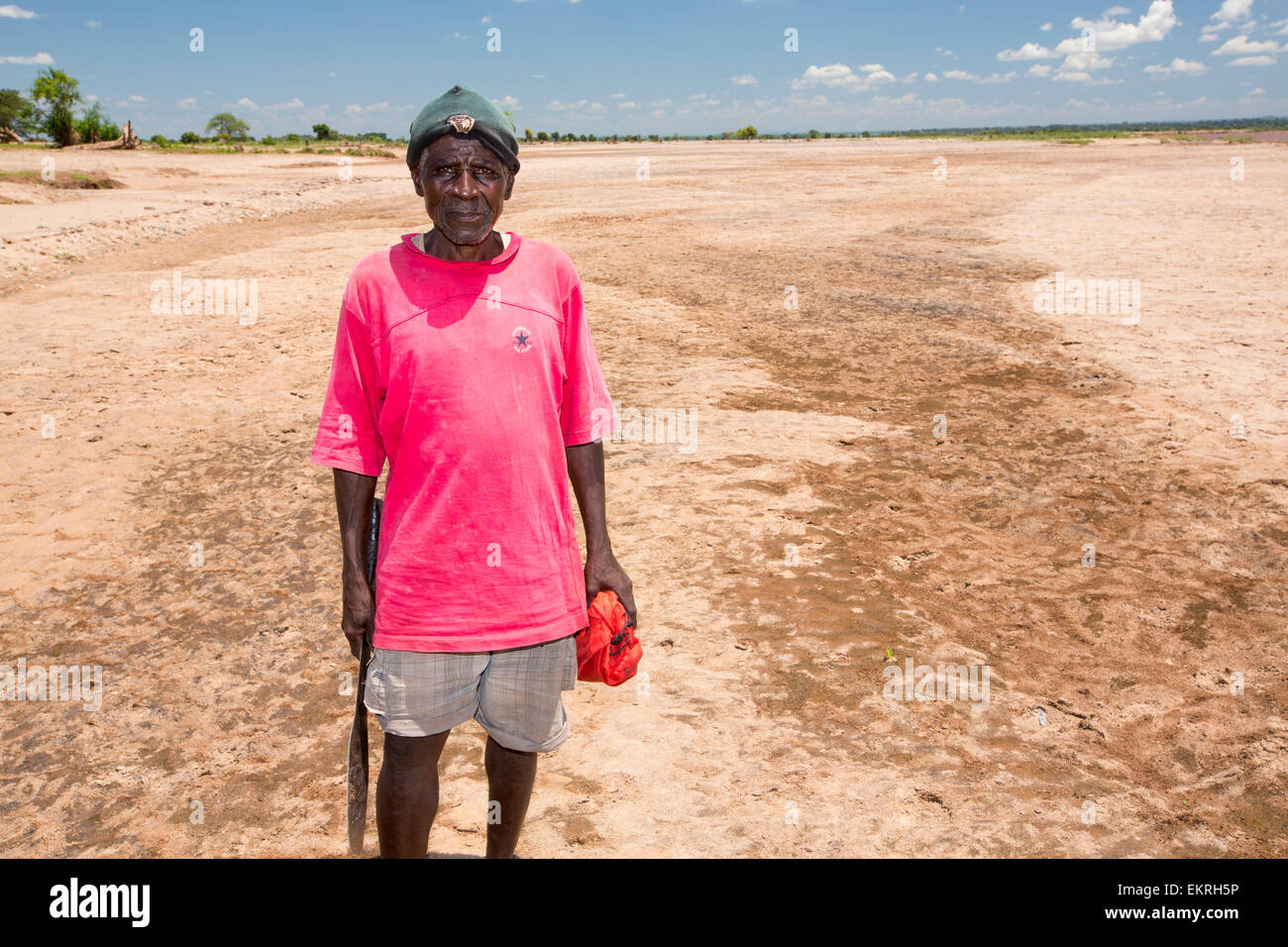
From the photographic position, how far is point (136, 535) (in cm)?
507

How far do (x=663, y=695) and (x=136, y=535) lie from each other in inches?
130

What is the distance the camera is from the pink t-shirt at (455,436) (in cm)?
200

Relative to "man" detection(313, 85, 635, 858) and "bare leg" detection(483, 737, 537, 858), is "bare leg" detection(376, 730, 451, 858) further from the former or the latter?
"bare leg" detection(483, 737, 537, 858)

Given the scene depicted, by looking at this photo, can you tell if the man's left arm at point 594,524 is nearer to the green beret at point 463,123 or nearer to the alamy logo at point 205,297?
the green beret at point 463,123

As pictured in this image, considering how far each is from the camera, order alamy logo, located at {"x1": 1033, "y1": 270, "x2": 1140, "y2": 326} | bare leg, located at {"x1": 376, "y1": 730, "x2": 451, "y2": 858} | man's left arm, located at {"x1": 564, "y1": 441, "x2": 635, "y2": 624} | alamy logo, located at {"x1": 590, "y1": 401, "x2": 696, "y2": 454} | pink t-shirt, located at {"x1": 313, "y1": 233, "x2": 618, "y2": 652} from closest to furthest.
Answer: pink t-shirt, located at {"x1": 313, "y1": 233, "x2": 618, "y2": 652} → bare leg, located at {"x1": 376, "y1": 730, "x2": 451, "y2": 858} → man's left arm, located at {"x1": 564, "y1": 441, "x2": 635, "y2": 624} → alamy logo, located at {"x1": 590, "y1": 401, "x2": 696, "y2": 454} → alamy logo, located at {"x1": 1033, "y1": 270, "x2": 1140, "y2": 326}

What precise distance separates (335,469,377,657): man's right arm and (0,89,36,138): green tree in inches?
2040

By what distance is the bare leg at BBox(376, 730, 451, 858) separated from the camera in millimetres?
2113

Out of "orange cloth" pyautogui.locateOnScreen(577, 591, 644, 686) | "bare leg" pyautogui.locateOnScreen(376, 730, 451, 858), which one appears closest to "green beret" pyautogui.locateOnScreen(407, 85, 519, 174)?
"orange cloth" pyautogui.locateOnScreen(577, 591, 644, 686)

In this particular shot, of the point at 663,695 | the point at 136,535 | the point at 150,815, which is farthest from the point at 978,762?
the point at 136,535

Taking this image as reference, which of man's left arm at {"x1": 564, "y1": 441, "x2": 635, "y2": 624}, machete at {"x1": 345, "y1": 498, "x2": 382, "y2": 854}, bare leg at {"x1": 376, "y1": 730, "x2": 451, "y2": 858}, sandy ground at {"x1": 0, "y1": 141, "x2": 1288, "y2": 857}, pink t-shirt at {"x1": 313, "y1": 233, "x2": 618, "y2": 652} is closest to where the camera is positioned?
pink t-shirt at {"x1": 313, "y1": 233, "x2": 618, "y2": 652}

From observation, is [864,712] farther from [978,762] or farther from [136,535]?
[136,535]

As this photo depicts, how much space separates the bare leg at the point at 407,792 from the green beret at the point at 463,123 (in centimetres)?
137

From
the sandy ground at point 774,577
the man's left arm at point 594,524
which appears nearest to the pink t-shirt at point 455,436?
the man's left arm at point 594,524

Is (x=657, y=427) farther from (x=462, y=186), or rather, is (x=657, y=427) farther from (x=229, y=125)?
(x=229, y=125)
